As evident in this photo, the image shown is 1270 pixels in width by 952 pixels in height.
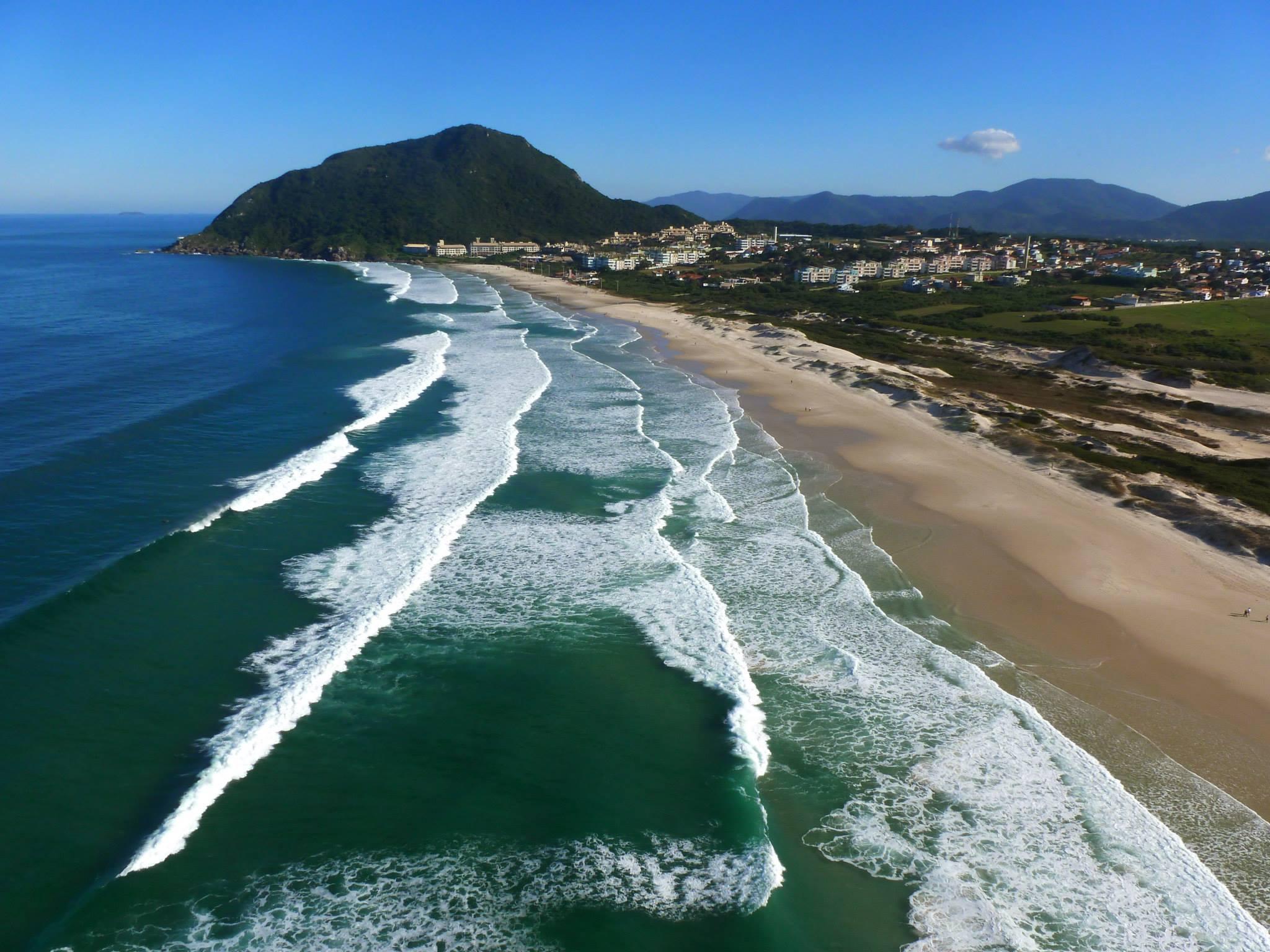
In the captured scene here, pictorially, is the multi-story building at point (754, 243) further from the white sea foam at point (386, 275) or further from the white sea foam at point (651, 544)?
the white sea foam at point (651, 544)

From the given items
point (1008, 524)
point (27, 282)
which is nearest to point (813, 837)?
point (1008, 524)

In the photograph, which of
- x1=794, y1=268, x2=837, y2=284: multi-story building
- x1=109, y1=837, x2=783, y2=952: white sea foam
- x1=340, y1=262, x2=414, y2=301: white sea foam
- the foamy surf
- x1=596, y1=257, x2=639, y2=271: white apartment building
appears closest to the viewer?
x1=109, y1=837, x2=783, y2=952: white sea foam

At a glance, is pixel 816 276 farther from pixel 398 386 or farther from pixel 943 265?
pixel 398 386

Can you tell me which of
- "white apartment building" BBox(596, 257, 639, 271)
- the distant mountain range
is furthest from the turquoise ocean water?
the distant mountain range

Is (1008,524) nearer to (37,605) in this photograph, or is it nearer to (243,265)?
(37,605)

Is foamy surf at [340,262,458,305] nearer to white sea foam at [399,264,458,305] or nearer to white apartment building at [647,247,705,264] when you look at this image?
white sea foam at [399,264,458,305]
